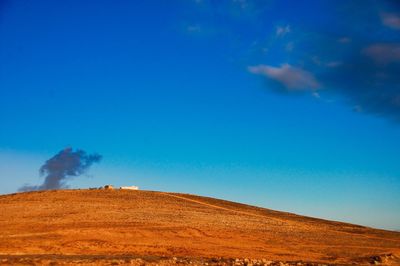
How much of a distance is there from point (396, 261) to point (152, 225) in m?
18.0

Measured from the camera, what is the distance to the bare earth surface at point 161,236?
88.1 ft

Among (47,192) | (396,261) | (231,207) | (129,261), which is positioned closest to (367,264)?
(396,261)

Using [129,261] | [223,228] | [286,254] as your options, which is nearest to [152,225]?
[223,228]

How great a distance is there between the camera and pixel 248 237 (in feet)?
123

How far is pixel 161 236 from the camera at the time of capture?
1380 inches

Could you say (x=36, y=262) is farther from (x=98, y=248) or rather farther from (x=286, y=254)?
(x=286, y=254)

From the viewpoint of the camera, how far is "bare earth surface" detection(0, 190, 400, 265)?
2686 cm

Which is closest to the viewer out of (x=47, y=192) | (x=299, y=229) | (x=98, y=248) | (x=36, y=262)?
(x=36, y=262)

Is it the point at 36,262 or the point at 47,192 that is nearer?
the point at 36,262

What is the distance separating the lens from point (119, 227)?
121ft

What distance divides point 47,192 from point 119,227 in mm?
24429

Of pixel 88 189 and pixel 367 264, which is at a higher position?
pixel 88 189

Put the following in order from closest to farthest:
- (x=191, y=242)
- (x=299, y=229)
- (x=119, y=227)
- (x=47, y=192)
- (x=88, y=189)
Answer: (x=191, y=242) → (x=119, y=227) → (x=299, y=229) → (x=47, y=192) → (x=88, y=189)

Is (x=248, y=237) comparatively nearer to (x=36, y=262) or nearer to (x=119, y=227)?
(x=119, y=227)
